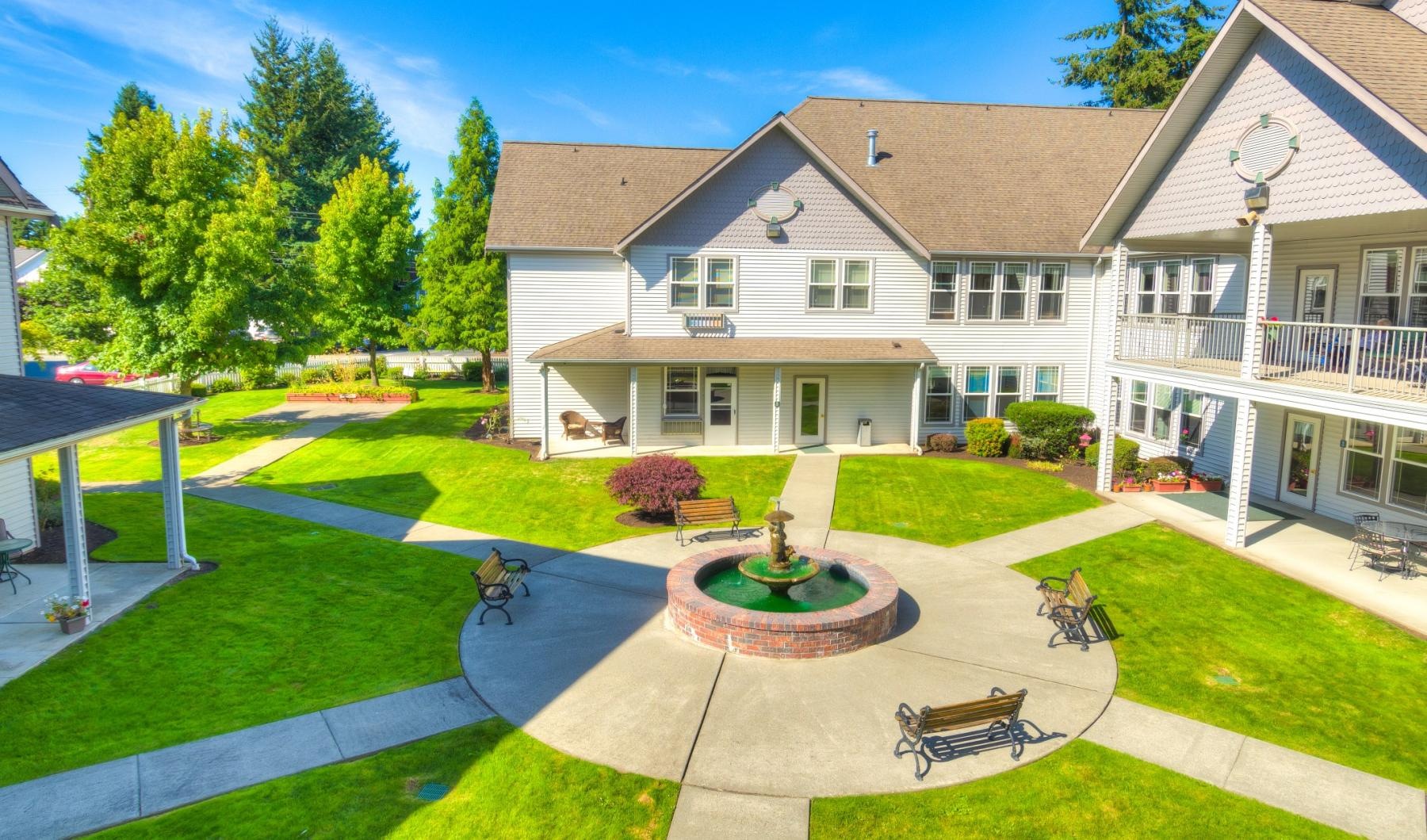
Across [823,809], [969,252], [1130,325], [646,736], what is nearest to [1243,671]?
[823,809]

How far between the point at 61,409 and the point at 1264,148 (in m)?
21.7

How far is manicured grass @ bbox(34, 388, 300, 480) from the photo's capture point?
2325cm

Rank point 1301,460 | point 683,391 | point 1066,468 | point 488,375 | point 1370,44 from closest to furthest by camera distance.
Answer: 1. point 1370,44
2. point 1301,460
3. point 1066,468
4. point 683,391
5. point 488,375

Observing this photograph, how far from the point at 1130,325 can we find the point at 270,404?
3362 centimetres

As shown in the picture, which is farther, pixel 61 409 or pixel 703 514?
pixel 703 514

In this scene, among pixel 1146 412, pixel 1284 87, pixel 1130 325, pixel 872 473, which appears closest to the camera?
pixel 1284 87

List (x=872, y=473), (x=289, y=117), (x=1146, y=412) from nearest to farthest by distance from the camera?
(x=872, y=473)
(x=1146, y=412)
(x=289, y=117)

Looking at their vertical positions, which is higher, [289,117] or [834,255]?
[289,117]

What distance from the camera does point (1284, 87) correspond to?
1531cm

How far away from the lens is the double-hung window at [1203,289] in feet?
72.2

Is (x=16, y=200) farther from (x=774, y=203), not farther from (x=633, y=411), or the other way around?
(x=774, y=203)

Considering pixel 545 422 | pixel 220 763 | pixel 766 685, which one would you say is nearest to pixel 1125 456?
pixel 766 685

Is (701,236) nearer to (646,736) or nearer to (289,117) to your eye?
(646,736)

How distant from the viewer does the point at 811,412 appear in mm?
26359
